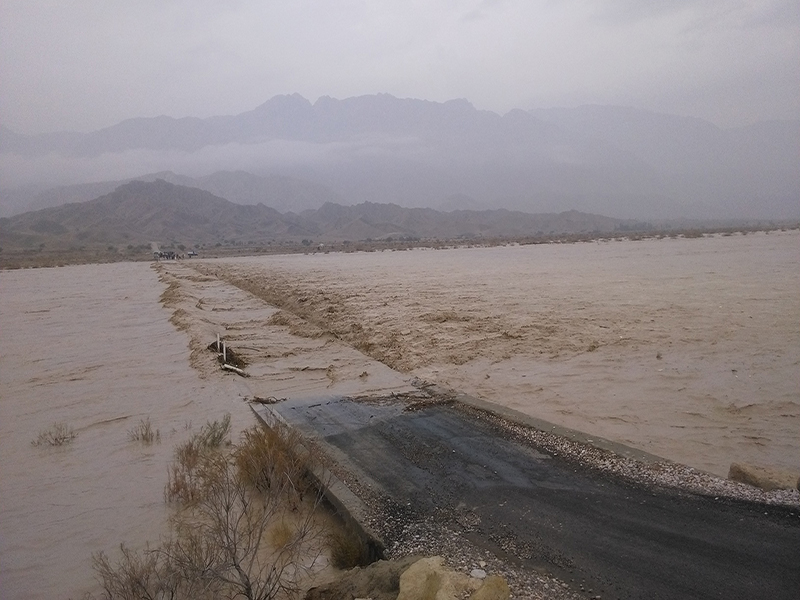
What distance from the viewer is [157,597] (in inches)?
148

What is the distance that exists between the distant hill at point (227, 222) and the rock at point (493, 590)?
113666 mm

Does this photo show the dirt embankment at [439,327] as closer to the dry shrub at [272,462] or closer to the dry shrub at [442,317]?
the dry shrub at [442,317]

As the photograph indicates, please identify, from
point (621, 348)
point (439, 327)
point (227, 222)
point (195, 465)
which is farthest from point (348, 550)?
point (227, 222)

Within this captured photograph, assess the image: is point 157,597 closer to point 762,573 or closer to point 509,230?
point 762,573

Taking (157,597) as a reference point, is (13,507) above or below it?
below

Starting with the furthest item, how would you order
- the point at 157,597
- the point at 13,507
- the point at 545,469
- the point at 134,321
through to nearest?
the point at 134,321 → the point at 13,507 → the point at 545,469 → the point at 157,597

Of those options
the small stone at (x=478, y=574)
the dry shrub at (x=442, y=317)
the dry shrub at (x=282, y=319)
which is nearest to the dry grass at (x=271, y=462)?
the small stone at (x=478, y=574)

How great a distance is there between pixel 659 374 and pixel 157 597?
8.90 meters

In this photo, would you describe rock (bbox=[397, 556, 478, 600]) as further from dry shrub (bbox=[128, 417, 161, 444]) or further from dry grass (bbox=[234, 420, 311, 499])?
dry shrub (bbox=[128, 417, 161, 444])

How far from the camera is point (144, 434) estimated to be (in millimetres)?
8109

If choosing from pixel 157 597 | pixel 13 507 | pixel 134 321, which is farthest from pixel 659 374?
pixel 134 321

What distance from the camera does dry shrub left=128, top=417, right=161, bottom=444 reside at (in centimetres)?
806

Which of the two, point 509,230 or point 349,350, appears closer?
point 349,350

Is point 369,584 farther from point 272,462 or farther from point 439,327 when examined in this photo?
point 439,327
